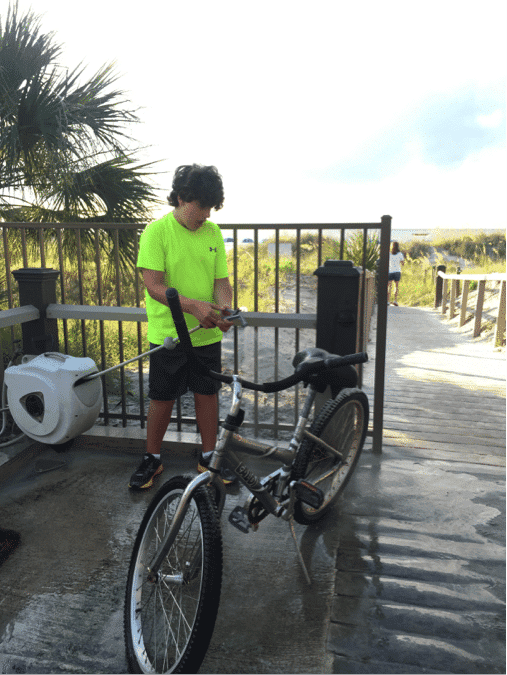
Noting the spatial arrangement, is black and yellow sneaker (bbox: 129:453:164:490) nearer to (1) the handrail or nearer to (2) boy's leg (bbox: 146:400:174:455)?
(2) boy's leg (bbox: 146:400:174:455)

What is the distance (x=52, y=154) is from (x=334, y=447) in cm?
638

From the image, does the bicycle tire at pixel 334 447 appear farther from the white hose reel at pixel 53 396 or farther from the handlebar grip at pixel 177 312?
the white hose reel at pixel 53 396

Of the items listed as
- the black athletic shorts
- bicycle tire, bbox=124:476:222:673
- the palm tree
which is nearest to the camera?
bicycle tire, bbox=124:476:222:673

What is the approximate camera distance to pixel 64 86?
7.82 meters

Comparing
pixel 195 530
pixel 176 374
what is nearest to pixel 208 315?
pixel 176 374

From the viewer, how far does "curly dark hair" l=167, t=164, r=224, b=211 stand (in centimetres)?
256

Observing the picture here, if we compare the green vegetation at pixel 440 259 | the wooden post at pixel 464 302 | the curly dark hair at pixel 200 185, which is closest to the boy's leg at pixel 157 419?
the curly dark hair at pixel 200 185

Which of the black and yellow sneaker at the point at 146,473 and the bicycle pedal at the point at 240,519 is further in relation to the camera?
the black and yellow sneaker at the point at 146,473

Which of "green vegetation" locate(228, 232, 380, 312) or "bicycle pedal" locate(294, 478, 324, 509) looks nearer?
"bicycle pedal" locate(294, 478, 324, 509)

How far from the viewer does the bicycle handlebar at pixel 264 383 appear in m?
1.78

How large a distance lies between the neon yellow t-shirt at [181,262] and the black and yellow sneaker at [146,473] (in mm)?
714

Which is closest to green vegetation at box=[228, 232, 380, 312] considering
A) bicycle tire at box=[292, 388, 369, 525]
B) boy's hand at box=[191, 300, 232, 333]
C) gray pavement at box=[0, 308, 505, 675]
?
gray pavement at box=[0, 308, 505, 675]

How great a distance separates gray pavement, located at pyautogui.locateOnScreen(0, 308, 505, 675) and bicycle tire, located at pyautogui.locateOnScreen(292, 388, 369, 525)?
13cm

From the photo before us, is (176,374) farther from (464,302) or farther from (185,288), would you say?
(464,302)
